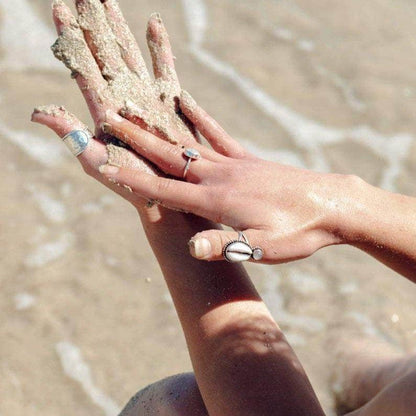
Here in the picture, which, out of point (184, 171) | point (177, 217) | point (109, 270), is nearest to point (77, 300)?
point (109, 270)

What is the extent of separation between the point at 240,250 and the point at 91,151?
53cm

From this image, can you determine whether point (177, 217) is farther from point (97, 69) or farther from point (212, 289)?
point (97, 69)

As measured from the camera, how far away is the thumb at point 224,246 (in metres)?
1.42

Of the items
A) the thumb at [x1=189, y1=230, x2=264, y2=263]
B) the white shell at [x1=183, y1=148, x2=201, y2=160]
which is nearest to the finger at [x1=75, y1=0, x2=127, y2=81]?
the white shell at [x1=183, y1=148, x2=201, y2=160]

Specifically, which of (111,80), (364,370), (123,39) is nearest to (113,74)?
(111,80)

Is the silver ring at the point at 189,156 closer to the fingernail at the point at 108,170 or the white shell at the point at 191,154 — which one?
the white shell at the point at 191,154

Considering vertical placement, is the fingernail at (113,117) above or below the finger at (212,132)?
above

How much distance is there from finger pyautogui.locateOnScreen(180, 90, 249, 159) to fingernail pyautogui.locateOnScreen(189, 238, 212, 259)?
44 centimetres

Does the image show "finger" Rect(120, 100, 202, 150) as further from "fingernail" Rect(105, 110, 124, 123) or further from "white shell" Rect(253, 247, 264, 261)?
"white shell" Rect(253, 247, 264, 261)

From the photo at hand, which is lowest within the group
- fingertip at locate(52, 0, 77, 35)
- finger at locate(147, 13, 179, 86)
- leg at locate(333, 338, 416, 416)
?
leg at locate(333, 338, 416, 416)

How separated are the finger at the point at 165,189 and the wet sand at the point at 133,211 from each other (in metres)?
1.00

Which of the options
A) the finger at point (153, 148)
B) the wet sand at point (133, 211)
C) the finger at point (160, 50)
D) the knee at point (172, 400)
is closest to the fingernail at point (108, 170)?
the finger at point (153, 148)

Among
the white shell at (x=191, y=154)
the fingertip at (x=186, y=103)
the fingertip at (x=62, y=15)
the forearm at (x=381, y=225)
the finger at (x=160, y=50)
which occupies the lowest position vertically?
the forearm at (x=381, y=225)

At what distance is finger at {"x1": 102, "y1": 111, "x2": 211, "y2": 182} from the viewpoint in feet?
5.63
